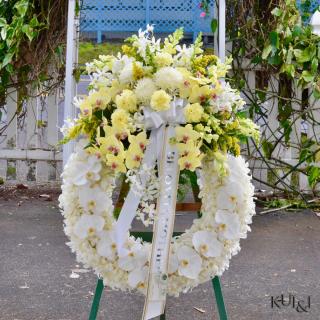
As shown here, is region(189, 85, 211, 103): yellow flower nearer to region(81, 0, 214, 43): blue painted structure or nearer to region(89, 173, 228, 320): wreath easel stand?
region(89, 173, 228, 320): wreath easel stand

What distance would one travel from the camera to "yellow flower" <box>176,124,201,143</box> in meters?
2.43

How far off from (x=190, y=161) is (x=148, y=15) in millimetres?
4051

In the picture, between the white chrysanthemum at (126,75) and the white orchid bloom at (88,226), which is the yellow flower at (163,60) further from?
the white orchid bloom at (88,226)

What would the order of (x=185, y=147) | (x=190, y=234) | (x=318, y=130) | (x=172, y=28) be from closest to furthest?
1. (x=185, y=147)
2. (x=190, y=234)
3. (x=318, y=130)
4. (x=172, y=28)

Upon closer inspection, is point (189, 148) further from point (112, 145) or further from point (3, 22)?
point (3, 22)

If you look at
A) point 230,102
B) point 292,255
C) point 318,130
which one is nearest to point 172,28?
point 318,130

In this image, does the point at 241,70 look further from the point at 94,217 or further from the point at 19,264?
the point at 94,217

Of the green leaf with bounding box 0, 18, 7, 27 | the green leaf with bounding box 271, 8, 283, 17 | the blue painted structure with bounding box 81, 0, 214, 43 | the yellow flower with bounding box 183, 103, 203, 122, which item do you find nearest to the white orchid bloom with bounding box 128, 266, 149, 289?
the yellow flower with bounding box 183, 103, 203, 122

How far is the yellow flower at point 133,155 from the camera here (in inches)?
96.0

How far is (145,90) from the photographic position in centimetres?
246

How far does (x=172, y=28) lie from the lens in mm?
6492

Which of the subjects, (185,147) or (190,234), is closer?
(185,147)

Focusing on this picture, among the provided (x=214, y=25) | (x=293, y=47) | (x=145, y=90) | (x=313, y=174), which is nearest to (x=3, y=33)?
(x=214, y=25)

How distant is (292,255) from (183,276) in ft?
6.16
